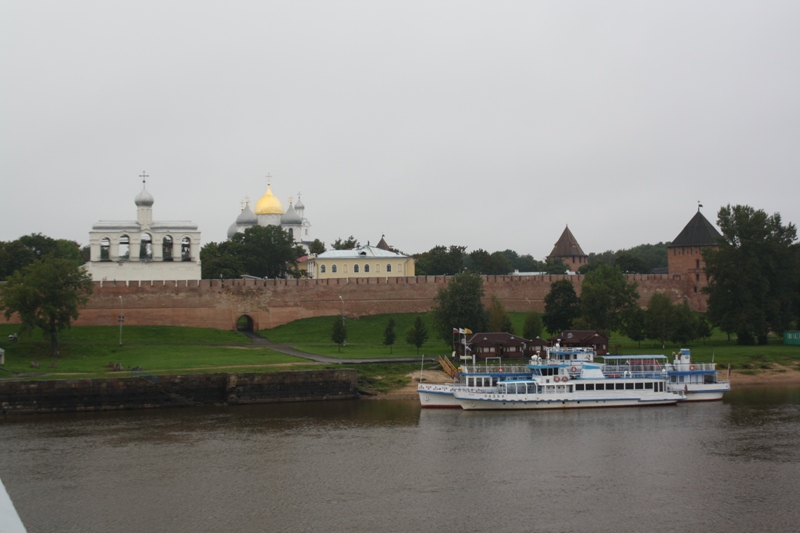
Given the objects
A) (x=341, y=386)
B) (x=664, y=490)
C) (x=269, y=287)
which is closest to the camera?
(x=664, y=490)

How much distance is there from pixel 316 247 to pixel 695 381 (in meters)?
59.8

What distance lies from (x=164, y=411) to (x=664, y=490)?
2057 centimetres

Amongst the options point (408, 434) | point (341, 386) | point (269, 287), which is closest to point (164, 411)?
point (341, 386)

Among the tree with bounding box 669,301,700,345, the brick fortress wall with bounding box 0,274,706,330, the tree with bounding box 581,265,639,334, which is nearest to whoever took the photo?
the tree with bounding box 669,301,700,345

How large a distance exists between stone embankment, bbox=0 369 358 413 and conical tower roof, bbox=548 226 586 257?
63.7m

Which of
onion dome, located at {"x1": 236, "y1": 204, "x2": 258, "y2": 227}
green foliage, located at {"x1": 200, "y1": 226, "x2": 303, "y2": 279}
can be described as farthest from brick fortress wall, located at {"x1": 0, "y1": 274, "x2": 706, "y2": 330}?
onion dome, located at {"x1": 236, "y1": 204, "x2": 258, "y2": 227}

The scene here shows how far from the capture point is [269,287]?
63.2 m

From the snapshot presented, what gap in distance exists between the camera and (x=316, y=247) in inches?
3826

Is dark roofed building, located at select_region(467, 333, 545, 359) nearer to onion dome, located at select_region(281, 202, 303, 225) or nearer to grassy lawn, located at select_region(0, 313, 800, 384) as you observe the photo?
grassy lawn, located at select_region(0, 313, 800, 384)

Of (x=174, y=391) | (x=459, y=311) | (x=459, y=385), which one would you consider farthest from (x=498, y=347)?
(x=174, y=391)

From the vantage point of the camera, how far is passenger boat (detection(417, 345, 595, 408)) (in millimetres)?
39469

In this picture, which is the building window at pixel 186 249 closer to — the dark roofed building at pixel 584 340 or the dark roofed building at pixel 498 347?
the dark roofed building at pixel 498 347

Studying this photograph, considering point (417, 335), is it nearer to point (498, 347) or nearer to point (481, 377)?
point (498, 347)

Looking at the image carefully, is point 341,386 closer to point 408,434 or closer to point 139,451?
point 408,434
